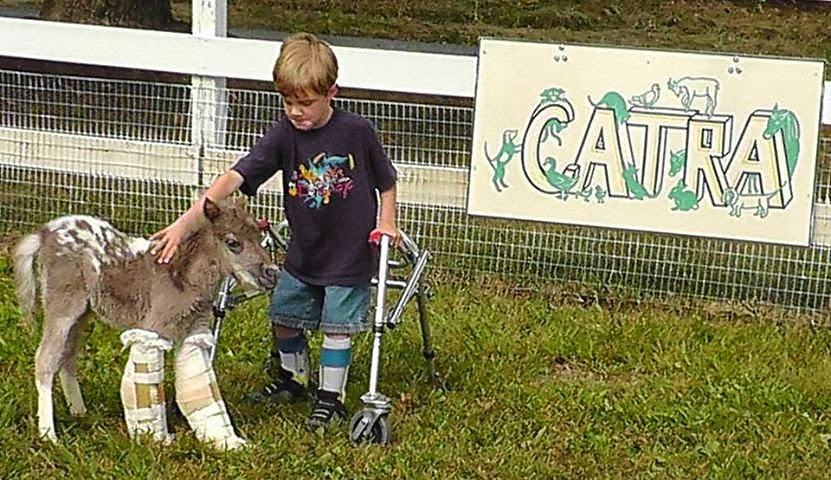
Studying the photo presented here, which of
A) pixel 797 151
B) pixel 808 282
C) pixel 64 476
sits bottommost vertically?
pixel 64 476

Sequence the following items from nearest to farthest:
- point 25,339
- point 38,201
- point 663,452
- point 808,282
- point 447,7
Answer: point 663,452 < point 25,339 < point 808,282 < point 38,201 < point 447,7

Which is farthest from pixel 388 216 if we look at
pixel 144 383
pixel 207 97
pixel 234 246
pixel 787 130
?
pixel 207 97

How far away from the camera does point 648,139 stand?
640cm

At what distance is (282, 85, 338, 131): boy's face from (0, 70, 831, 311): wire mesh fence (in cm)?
212

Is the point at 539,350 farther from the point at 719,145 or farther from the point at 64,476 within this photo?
the point at 64,476

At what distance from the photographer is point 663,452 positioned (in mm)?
4922

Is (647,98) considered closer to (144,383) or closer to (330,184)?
(330,184)

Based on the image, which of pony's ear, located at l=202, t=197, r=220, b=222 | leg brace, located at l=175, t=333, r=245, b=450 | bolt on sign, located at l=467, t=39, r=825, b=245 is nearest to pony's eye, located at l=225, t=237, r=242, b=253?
pony's ear, located at l=202, t=197, r=220, b=222

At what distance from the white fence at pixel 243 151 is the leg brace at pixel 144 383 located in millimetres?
2482

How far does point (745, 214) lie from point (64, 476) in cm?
336

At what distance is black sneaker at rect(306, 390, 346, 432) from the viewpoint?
4875 millimetres

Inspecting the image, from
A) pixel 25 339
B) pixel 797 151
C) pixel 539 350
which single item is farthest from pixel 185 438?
pixel 797 151

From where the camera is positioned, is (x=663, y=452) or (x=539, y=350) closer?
(x=663, y=452)

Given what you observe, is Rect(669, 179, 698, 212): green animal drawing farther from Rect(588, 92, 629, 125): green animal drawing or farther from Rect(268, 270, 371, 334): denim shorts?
Rect(268, 270, 371, 334): denim shorts
